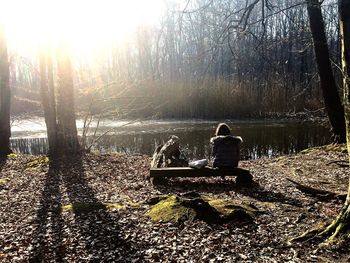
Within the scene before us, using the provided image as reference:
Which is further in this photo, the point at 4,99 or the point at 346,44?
the point at 4,99

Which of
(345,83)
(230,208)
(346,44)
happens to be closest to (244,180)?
(230,208)

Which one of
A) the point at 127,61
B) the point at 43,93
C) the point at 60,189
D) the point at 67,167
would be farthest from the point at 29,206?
the point at 127,61

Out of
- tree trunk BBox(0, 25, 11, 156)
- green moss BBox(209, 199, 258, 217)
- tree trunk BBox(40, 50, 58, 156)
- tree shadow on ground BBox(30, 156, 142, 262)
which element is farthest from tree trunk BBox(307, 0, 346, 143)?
tree trunk BBox(0, 25, 11, 156)

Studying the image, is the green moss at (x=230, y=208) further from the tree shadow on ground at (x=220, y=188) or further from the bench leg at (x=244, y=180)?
the bench leg at (x=244, y=180)

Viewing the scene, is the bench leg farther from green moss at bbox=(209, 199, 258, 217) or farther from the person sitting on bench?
green moss at bbox=(209, 199, 258, 217)

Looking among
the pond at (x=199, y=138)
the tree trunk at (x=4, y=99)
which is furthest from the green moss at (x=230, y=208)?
the tree trunk at (x=4, y=99)

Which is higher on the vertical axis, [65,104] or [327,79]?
[327,79]

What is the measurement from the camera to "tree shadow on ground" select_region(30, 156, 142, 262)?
13.8ft

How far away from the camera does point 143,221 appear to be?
5.11 metres

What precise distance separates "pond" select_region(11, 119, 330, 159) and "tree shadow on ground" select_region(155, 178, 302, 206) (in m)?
5.94

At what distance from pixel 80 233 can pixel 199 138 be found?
14.4m

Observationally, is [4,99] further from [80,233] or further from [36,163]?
[80,233]

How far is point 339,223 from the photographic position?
4109 millimetres

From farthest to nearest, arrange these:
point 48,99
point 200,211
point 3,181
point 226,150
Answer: point 48,99
point 3,181
point 226,150
point 200,211
